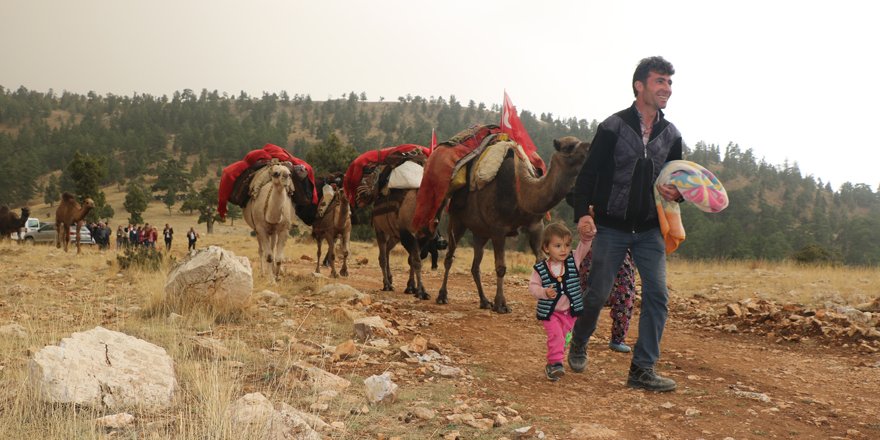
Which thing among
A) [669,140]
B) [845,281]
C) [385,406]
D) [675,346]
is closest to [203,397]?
[385,406]

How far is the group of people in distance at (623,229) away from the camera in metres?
4.85

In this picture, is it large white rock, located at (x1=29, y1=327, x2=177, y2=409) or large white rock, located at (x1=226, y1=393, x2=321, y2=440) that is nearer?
large white rock, located at (x1=226, y1=393, x2=321, y2=440)

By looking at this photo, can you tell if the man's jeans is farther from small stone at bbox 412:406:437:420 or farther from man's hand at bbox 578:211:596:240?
small stone at bbox 412:406:437:420

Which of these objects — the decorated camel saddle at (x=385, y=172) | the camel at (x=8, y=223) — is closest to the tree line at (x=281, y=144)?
the camel at (x=8, y=223)

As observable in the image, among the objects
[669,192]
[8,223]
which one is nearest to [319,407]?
[669,192]

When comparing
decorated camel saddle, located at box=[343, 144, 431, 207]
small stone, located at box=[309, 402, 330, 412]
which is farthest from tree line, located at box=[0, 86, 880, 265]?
small stone, located at box=[309, 402, 330, 412]

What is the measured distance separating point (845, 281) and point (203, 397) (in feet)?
42.5

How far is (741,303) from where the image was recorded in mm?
9633

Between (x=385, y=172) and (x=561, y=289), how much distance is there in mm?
7353

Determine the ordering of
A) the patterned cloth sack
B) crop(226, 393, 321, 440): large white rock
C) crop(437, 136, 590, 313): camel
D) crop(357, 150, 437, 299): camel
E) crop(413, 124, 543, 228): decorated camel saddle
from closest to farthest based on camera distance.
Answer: crop(226, 393, 321, 440): large white rock
the patterned cloth sack
crop(437, 136, 590, 313): camel
crop(413, 124, 543, 228): decorated camel saddle
crop(357, 150, 437, 299): camel

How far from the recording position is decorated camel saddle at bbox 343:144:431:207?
1133 centimetres

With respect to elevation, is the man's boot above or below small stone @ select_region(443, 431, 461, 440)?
above

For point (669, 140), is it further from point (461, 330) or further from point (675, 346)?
point (461, 330)

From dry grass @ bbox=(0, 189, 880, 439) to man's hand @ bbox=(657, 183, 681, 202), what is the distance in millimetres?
2262
